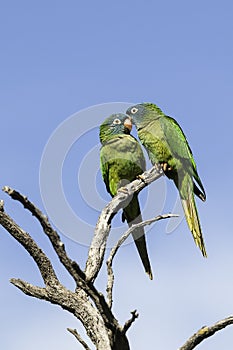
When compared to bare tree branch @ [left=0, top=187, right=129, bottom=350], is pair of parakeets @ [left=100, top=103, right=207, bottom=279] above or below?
above

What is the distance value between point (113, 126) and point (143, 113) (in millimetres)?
430

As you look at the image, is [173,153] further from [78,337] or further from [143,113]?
[78,337]

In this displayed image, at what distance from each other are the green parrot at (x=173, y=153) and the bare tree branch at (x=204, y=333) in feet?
6.36

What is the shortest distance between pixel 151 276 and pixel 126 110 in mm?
2331

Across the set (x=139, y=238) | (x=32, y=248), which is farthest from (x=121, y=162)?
(x=32, y=248)

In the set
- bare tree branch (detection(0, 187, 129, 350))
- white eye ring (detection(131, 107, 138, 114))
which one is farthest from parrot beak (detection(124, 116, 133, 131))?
bare tree branch (detection(0, 187, 129, 350))

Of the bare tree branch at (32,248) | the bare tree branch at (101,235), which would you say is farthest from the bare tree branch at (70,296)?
the bare tree branch at (101,235)

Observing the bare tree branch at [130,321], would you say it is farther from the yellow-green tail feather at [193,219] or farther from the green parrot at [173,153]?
the green parrot at [173,153]

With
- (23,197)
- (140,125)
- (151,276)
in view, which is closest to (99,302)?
(23,197)

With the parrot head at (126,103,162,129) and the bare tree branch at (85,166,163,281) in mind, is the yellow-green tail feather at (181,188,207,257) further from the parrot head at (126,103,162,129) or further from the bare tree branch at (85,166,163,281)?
the parrot head at (126,103,162,129)

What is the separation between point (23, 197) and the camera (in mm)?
4070

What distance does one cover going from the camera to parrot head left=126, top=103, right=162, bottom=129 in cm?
706

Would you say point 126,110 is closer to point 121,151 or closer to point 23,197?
point 121,151

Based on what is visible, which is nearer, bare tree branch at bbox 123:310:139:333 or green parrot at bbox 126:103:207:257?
bare tree branch at bbox 123:310:139:333
